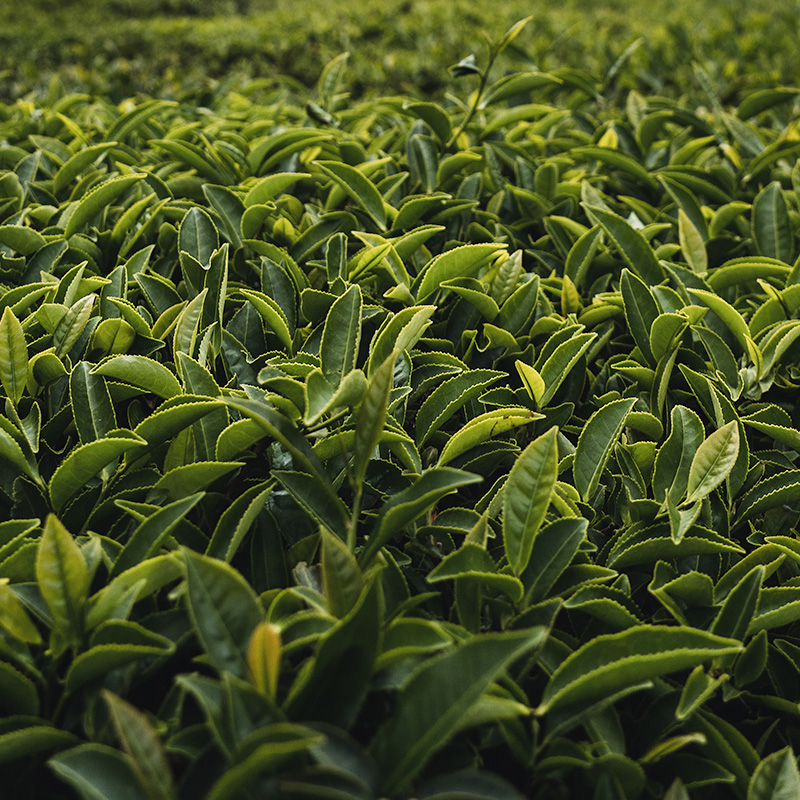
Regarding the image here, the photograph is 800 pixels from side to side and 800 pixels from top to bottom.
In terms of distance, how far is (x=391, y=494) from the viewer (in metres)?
1.35

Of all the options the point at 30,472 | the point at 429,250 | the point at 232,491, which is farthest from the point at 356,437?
the point at 429,250

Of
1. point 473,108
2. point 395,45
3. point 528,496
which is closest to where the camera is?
point 528,496

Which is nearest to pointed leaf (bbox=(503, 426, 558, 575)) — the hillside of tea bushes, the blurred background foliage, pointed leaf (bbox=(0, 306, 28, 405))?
the hillside of tea bushes

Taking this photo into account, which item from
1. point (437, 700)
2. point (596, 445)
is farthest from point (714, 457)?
point (437, 700)

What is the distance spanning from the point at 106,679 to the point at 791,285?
1.71m

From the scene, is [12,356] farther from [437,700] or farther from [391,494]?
[437,700]

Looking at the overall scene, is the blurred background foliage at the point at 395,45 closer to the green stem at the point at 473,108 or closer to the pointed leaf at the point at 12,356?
the green stem at the point at 473,108

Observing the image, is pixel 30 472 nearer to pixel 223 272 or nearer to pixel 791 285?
pixel 223 272

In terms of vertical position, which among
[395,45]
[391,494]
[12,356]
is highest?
[395,45]

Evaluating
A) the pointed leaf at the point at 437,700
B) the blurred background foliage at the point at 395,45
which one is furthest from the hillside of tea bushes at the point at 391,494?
the blurred background foliage at the point at 395,45

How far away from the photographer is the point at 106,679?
1.00 metres

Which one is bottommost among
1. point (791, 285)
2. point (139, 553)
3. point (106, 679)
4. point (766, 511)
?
point (766, 511)

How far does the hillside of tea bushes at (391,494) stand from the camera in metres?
0.92

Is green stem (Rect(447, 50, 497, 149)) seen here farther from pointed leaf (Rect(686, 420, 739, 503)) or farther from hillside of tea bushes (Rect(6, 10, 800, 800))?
pointed leaf (Rect(686, 420, 739, 503))
